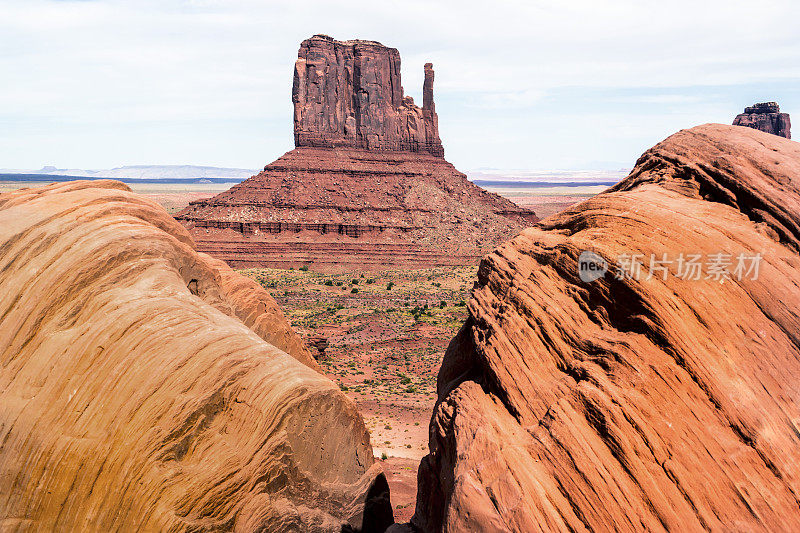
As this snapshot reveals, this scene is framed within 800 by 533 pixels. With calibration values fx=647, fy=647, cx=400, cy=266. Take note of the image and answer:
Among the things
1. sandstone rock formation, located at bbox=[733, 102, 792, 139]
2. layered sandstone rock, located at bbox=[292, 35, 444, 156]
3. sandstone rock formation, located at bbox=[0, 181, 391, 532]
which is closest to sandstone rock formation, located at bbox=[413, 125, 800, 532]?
sandstone rock formation, located at bbox=[0, 181, 391, 532]

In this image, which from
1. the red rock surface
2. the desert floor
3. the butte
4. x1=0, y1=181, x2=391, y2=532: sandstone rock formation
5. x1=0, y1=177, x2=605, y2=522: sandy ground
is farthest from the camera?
the butte

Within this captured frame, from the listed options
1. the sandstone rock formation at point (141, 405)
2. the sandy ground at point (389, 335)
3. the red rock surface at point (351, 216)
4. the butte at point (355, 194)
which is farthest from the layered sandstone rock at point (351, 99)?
the sandstone rock formation at point (141, 405)

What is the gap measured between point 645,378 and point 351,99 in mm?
121878

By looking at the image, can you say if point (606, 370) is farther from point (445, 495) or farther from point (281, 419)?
point (281, 419)

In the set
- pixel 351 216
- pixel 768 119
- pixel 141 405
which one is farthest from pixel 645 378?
pixel 768 119

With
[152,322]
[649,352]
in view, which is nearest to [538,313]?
[649,352]

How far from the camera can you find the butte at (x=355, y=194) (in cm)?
9631

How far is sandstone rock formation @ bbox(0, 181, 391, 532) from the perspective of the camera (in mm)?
9734

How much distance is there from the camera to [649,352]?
9.12 m

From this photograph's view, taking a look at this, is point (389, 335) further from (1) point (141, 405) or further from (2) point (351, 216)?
(2) point (351, 216)

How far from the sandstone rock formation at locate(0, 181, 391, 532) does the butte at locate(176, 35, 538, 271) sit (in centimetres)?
7849

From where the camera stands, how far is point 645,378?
8.88 metres

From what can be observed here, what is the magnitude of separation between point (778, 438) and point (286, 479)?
760cm

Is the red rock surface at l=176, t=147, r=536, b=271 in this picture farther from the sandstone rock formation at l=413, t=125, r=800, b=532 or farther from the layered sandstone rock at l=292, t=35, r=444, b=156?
the sandstone rock formation at l=413, t=125, r=800, b=532
